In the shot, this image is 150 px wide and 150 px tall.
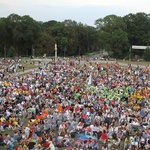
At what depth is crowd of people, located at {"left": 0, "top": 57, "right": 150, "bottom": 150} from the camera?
519 inches

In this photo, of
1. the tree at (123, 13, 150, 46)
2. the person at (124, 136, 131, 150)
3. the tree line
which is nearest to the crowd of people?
the person at (124, 136, 131, 150)

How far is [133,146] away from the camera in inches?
504

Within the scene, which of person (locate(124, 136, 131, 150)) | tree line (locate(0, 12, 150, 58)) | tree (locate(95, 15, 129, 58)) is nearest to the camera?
person (locate(124, 136, 131, 150))

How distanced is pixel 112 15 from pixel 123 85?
45.6m

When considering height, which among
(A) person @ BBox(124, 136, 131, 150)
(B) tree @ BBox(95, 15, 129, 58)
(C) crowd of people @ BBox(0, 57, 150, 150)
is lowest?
(A) person @ BBox(124, 136, 131, 150)

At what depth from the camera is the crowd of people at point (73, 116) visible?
1318 cm

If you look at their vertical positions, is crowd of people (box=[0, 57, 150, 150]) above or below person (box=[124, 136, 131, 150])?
above

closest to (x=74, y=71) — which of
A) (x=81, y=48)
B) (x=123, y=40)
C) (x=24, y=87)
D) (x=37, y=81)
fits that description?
(x=37, y=81)

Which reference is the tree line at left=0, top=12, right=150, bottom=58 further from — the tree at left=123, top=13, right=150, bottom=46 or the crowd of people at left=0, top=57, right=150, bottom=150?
the crowd of people at left=0, top=57, right=150, bottom=150

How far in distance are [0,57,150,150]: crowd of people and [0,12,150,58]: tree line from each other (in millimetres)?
36678

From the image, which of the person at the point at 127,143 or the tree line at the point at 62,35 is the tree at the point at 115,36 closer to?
the tree line at the point at 62,35

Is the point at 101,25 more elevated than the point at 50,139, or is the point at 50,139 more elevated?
the point at 101,25

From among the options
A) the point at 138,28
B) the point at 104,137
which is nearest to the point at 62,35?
the point at 138,28

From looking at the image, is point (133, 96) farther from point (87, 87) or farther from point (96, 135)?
point (96, 135)
